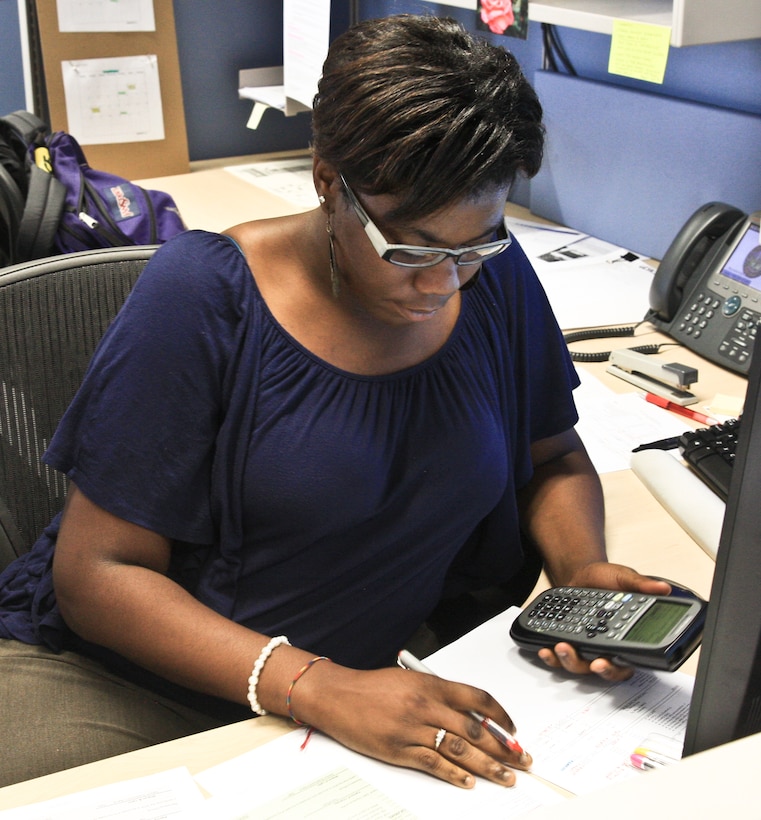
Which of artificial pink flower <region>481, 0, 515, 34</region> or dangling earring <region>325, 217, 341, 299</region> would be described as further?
artificial pink flower <region>481, 0, 515, 34</region>

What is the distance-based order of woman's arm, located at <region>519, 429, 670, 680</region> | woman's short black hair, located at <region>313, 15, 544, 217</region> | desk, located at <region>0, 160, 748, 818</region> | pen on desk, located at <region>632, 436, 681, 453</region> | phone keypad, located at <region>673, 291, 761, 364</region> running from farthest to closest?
phone keypad, located at <region>673, 291, 761, 364</region>, pen on desk, located at <region>632, 436, 681, 453</region>, woman's arm, located at <region>519, 429, 670, 680</region>, woman's short black hair, located at <region>313, 15, 544, 217</region>, desk, located at <region>0, 160, 748, 818</region>

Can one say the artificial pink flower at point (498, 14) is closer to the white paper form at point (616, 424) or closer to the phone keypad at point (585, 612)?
the white paper form at point (616, 424)

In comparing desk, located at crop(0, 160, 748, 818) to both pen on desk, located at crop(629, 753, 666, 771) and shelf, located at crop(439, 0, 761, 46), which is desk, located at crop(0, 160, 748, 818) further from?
shelf, located at crop(439, 0, 761, 46)

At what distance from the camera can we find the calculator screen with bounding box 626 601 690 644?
87 cm

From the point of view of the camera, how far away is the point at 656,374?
1467 mm

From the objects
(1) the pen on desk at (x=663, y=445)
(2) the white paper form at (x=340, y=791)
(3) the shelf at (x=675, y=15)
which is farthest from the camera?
(3) the shelf at (x=675, y=15)

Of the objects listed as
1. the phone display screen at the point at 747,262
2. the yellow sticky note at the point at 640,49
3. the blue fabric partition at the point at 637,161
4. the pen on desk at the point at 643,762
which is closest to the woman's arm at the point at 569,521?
the pen on desk at the point at 643,762

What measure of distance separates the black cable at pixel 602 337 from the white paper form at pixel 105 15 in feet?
4.48

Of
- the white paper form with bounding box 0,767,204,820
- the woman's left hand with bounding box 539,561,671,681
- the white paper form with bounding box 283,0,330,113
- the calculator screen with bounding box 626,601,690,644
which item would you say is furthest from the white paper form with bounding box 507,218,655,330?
the white paper form with bounding box 0,767,204,820

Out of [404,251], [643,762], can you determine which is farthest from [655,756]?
[404,251]

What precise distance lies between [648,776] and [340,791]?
0.49m

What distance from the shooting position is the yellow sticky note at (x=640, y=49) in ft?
4.72

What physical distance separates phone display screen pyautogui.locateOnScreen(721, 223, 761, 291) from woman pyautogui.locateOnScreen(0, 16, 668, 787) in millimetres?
564

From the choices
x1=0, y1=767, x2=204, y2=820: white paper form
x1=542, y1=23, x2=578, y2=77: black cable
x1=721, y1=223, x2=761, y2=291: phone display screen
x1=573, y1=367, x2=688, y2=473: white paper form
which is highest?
x1=542, y1=23, x2=578, y2=77: black cable
